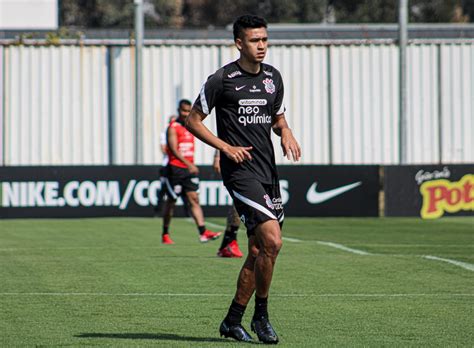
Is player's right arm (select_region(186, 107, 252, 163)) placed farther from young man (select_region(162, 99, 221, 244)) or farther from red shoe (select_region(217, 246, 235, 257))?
young man (select_region(162, 99, 221, 244))

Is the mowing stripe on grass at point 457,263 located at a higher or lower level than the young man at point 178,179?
lower

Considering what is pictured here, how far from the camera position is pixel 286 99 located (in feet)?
101

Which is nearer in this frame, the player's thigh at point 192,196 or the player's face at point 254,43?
the player's face at point 254,43

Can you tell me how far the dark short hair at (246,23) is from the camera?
320 inches

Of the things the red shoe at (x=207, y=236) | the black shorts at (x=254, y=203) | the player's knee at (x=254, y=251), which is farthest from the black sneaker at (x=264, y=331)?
the red shoe at (x=207, y=236)

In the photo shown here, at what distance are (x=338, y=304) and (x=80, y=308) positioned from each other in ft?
7.01

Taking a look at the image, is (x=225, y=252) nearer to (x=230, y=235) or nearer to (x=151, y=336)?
(x=230, y=235)

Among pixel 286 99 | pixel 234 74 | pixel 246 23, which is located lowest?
pixel 234 74

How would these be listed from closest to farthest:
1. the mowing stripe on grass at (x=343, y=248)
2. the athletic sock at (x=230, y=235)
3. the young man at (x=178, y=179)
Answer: the athletic sock at (x=230, y=235) < the mowing stripe on grass at (x=343, y=248) < the young man at (x=178, y=179)

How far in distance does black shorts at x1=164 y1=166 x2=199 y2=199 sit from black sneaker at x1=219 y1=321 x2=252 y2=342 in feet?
30.9

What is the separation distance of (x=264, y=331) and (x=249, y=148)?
4.00ft

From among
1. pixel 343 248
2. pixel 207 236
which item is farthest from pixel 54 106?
pixel 343 248

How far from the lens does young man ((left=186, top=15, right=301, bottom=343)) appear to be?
8.02 metres

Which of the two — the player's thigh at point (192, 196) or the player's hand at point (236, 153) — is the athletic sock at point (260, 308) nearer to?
the player's hand at point (236, 153)
